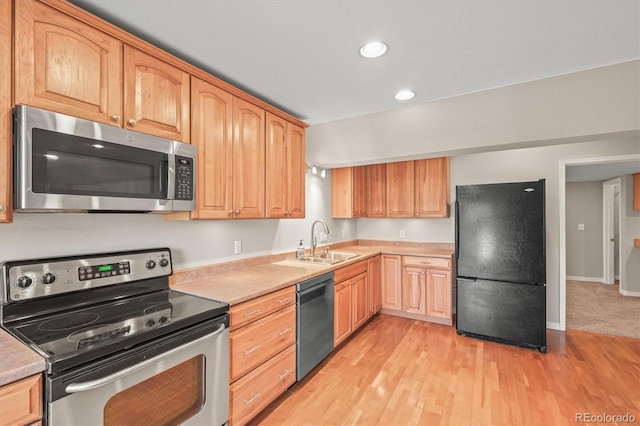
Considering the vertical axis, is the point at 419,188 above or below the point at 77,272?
above

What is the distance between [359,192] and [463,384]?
265 centimetres

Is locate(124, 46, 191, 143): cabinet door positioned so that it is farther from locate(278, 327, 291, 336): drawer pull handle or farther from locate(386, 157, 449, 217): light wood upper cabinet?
locate(386, 157, 449, 217): light wood upper cabinet

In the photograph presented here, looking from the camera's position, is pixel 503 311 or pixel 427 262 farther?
pixel 427 262

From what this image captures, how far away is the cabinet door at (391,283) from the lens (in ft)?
12.7

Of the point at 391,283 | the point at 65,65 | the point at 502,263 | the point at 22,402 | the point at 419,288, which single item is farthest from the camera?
the point at 391,283

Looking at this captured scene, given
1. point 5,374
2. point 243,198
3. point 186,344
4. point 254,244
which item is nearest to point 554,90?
point 243,198

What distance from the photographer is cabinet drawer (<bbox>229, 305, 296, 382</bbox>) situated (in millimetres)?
1783

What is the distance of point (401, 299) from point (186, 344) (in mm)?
2973

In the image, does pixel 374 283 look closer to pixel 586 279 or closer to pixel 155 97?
pixel 155 97

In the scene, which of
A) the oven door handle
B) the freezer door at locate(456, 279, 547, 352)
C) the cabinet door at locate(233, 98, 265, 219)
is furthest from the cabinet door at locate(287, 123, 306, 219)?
the freezer door at locate(456, 279, 547, 352)

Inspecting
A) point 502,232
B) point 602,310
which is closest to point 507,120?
point 502,232

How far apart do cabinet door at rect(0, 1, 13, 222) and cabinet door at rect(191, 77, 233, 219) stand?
0.84 meters

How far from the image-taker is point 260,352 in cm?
195

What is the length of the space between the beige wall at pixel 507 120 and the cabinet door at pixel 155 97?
1.77m
